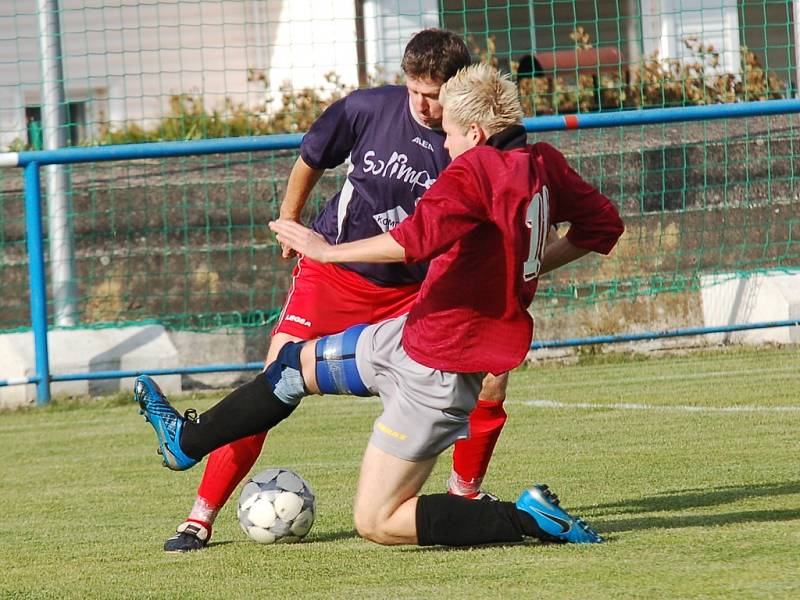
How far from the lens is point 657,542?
438 centimetres

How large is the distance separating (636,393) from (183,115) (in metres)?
4.60

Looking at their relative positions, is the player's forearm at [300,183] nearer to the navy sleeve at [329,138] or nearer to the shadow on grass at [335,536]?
the navy sleeve at [329,138]

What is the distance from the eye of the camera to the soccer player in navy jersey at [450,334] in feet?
13.4

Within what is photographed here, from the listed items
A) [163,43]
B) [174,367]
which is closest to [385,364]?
[174,367]

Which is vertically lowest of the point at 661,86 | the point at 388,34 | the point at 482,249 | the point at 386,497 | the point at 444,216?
the point at 386,497

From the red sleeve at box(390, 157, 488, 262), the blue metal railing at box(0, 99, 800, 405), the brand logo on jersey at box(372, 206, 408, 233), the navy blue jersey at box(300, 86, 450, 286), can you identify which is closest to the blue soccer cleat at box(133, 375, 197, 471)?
the navy blue jersey at box(300, 86, 450, 286)

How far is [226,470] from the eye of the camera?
5.05 m

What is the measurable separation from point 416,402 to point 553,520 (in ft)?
1.84

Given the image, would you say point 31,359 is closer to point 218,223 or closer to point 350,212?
point 218,223

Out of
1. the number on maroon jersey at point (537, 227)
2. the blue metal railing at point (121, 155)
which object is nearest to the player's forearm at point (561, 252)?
the number on maroon jersey at point (537, 227)

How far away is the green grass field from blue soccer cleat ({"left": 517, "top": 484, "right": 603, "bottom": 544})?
65mm

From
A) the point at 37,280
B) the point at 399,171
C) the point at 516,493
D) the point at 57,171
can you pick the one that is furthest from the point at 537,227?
the point at 57,171

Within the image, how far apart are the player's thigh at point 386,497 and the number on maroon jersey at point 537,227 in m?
0.70

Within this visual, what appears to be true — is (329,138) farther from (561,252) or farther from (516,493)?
(516,493)
